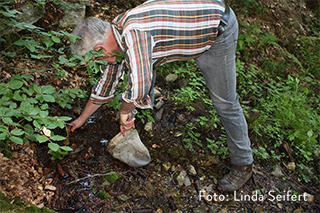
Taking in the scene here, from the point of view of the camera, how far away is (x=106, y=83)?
9.12 feet

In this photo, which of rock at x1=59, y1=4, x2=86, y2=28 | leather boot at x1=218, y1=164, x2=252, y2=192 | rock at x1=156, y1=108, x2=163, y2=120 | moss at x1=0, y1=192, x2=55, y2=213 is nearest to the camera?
moss at x1=0, y1=192, x2=55, y2=213

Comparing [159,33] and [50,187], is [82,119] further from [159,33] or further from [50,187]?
[159,33]

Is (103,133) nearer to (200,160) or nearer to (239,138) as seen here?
(200,160)

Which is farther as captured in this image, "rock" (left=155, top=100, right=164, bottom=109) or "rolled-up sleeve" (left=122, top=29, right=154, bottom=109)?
"rock" (left=155, top=100, right=164, bottom=109)

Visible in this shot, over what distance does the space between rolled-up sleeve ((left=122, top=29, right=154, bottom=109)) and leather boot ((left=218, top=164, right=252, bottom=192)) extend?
168 cm

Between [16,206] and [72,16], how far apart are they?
297cm

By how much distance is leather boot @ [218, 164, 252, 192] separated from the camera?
302cm

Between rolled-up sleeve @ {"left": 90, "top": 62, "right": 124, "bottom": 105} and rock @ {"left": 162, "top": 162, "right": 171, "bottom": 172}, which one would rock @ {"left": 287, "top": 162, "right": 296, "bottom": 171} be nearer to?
rock @ {"left": 162, "top": 162, "right": 171, "bottom": 172}

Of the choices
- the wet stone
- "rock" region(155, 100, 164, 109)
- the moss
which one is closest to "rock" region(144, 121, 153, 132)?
"rock" region(155, 100, 164, 109)

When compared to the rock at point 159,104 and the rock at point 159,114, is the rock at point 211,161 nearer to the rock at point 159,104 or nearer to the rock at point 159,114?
the rock at point 159,114

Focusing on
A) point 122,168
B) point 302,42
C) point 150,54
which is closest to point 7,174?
point 122,168

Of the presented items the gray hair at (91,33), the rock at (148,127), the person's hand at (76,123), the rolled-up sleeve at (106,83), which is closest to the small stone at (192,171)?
the rock at (148,127)

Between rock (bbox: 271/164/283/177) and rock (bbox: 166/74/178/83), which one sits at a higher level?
rock (bbox: 166/74/178/83)

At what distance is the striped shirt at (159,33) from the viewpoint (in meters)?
1.94
